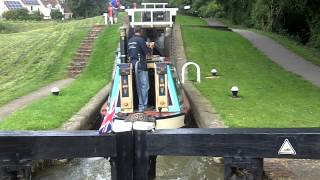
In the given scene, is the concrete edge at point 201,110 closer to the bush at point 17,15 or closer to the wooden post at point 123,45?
the wooden post at point 123,45

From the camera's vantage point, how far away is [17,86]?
58.4 feet

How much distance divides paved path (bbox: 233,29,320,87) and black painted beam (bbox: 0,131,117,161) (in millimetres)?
12523

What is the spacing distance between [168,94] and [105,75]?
8723 mm

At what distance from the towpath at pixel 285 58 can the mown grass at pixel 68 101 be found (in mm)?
6830

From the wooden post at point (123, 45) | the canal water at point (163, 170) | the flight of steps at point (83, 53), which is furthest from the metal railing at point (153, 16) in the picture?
the flight of steps at point (83, 53)

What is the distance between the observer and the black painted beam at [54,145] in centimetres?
389

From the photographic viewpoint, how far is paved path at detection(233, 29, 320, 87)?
1797 centimetres

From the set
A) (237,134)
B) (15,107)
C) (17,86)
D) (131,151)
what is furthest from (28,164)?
(17,86)

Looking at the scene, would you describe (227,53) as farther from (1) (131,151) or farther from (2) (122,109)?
(1) (131,151)

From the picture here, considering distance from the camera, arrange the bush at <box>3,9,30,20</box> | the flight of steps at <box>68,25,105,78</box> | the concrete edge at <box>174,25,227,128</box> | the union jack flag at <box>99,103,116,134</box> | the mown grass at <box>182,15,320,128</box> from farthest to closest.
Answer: the bush at <box>3,9,30,20</box> → the flight of steps at <box>68,25,105,78</box> → the mown grass at <box>182,15,320,128</box> → the concrete edge at <box>174,25,227,128</box> → the union jack flag at <box>99,103,116,134</box>

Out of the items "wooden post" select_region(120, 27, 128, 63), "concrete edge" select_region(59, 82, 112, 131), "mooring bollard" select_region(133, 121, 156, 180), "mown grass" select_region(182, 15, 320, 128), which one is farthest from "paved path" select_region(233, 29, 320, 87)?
"mooring bollard" select_region(133, 121, 156, 180)

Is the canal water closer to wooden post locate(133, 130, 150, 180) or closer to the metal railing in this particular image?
wooden post locate(133, 130, 150, 180)

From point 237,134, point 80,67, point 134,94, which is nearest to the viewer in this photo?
point 237,134

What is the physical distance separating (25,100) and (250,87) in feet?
21.1
